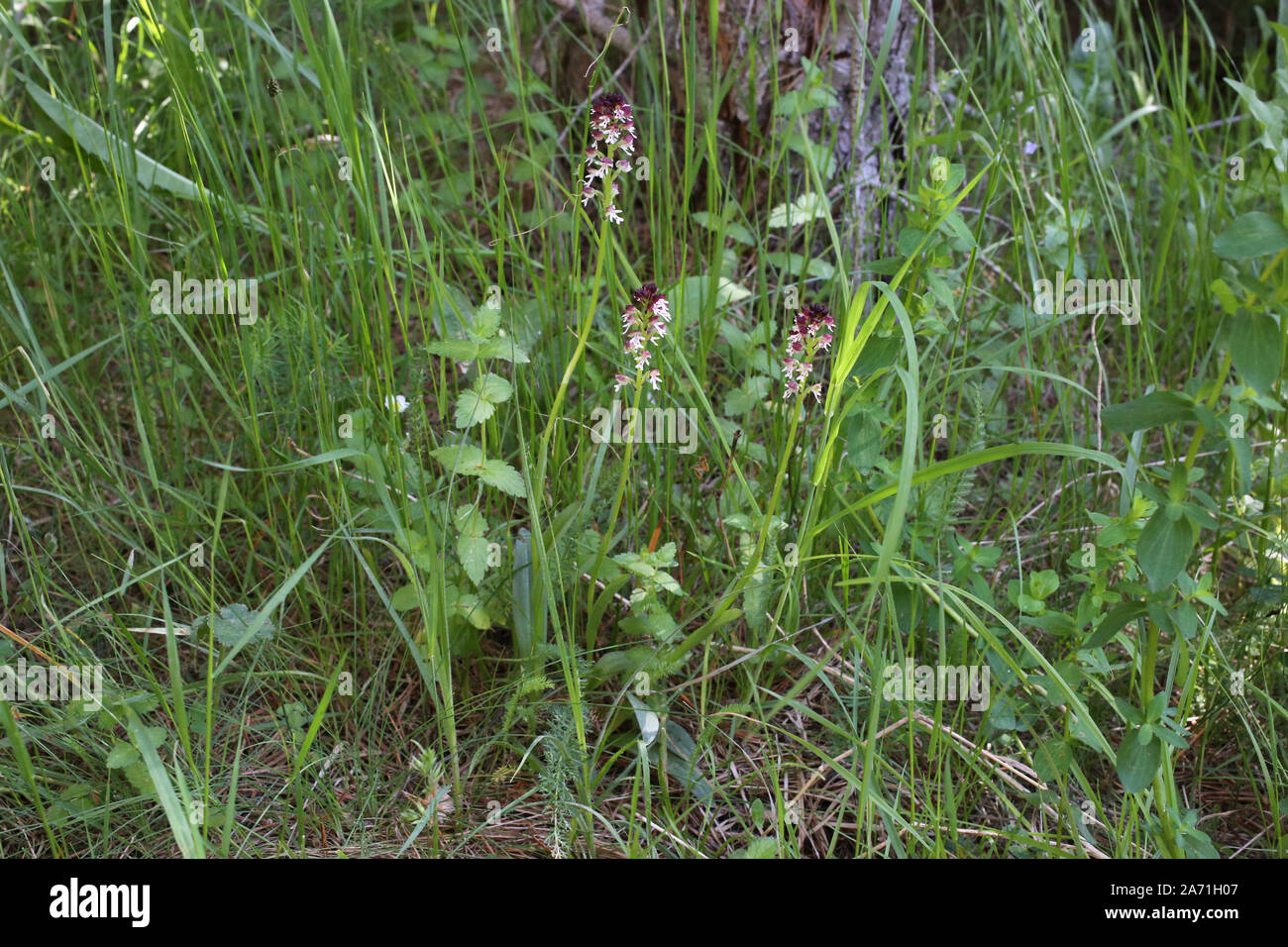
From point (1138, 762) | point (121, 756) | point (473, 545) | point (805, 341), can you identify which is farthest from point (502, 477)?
point (1138, 762)

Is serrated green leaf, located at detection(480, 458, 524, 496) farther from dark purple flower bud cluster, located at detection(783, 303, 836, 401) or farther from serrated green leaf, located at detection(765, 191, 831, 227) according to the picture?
serrated green leaf, located at detection(765, 191, 831, 227)

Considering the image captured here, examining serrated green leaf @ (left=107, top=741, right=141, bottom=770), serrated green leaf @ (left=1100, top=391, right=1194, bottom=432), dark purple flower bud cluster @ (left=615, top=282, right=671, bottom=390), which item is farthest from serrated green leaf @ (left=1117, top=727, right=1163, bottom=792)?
serrated green leaf @ (left=107, top=741, right=141, bottom=770)

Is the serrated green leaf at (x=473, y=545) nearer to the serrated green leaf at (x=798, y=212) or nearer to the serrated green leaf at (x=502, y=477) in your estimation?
the serrated green leaf at (x=502, y=477)

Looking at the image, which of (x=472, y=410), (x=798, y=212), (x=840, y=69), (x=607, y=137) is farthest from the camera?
(x=840, y=69)

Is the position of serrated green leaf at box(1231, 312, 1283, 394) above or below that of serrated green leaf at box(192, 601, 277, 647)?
above

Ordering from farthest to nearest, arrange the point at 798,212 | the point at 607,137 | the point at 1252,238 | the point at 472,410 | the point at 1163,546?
the point at 798,212 → the point at 472,410 → the point at 607,137 → the point at 1163,546 → the point at 1252,238

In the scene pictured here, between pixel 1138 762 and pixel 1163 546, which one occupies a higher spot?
pixel 1163 546

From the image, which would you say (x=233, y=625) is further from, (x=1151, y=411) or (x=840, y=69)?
(x=840, y=69)

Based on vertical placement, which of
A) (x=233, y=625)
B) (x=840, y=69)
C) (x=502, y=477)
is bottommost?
(x=233, y=625)

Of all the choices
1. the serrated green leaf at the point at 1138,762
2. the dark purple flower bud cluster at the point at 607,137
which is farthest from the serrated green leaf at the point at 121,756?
the serrated green leaf at the point at 1138,762
